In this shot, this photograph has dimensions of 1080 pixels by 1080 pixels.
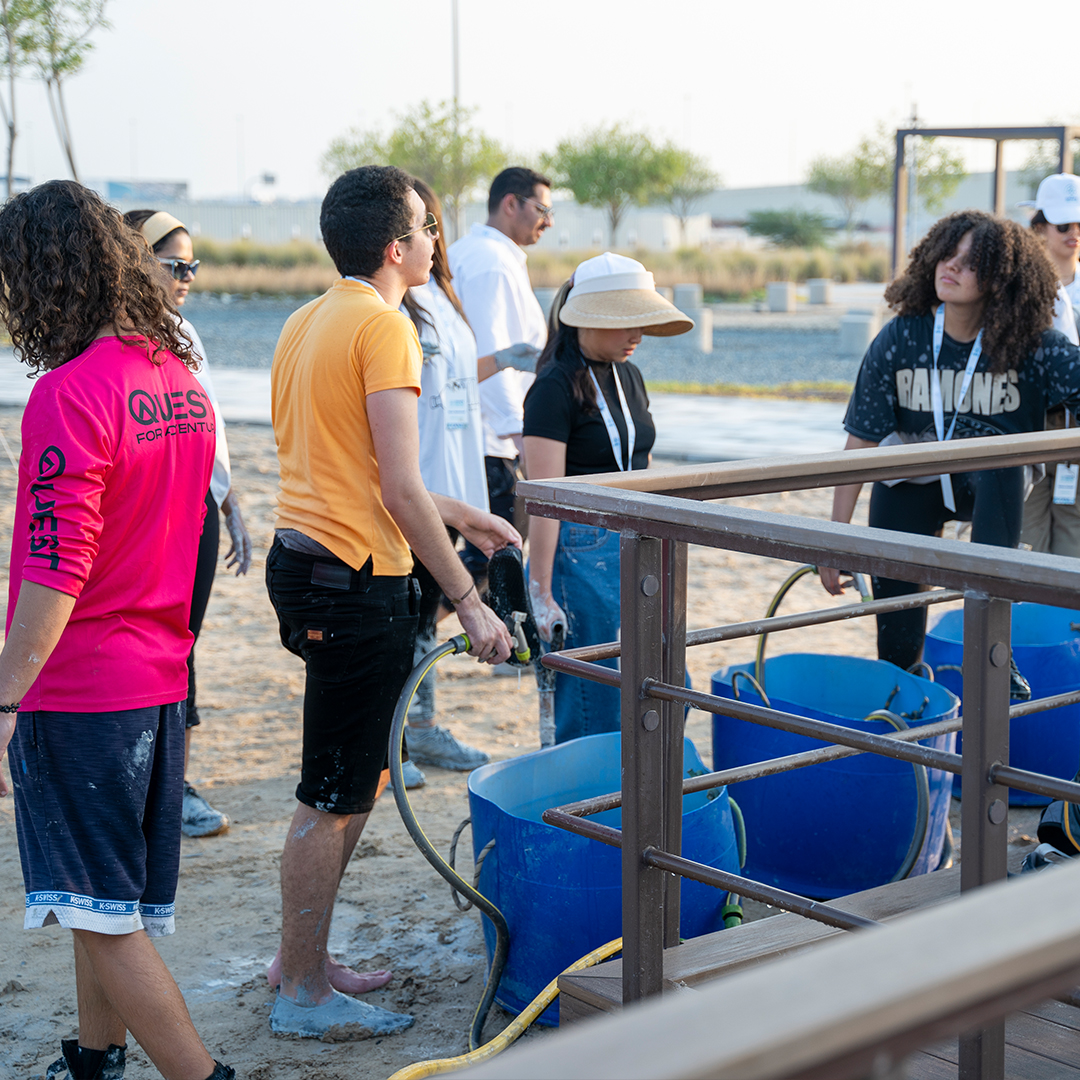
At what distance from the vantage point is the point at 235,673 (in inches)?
208

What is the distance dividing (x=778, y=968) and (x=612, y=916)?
2.00m

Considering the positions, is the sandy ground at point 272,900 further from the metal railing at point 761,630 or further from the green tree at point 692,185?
the green tree at point 692,185

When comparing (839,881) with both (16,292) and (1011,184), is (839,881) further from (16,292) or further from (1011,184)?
(1011,184)

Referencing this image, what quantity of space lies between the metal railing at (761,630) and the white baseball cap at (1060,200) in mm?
2395

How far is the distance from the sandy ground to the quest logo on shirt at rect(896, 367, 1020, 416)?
1278 mm

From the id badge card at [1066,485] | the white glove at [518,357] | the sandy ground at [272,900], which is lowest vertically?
the sandy ground at [272,900]

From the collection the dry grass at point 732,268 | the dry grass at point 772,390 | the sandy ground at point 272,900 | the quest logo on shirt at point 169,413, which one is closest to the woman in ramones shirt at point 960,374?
the sandy ground at point 272,900

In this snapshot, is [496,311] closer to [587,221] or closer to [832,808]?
[832,808]

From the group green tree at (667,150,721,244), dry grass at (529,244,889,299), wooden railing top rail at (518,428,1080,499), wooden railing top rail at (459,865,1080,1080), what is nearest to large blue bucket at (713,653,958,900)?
wooden railing top rail at (518,428,1080,499)

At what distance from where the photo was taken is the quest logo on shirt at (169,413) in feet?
6.97

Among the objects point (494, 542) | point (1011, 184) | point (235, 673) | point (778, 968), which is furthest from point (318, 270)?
point (1011, 184)

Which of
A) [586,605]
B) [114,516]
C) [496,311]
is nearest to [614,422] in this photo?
[586,605]

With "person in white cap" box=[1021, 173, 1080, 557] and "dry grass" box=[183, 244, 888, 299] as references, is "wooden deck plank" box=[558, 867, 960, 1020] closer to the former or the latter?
"person in white cap" box=[1021, 173, 1080, 557]

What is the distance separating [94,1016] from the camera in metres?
2.37
